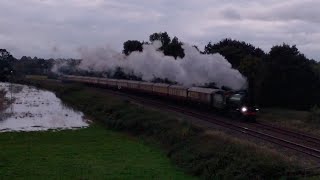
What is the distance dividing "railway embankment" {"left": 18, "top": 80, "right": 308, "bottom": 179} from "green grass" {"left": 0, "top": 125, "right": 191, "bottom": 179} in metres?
0.93

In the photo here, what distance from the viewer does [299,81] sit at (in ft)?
165

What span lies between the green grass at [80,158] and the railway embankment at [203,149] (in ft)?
3.06

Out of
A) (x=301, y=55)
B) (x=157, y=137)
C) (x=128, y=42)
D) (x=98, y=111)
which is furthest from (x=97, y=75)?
(x=157, y=137)

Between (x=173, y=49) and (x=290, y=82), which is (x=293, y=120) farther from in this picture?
(x=173, y=49)

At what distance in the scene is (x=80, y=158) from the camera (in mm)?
27125

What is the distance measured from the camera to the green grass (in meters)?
22.6

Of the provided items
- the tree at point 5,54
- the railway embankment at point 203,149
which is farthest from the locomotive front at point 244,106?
the tree at point 5,54

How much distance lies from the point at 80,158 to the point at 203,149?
6583 mm

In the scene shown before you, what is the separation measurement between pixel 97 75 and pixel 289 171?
95510 mm

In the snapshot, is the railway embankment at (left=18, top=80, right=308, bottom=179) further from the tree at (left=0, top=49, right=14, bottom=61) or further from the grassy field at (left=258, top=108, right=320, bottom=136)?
the tree at (left=0, top=49, right=14, bottom=61)

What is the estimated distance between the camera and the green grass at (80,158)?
891 inches

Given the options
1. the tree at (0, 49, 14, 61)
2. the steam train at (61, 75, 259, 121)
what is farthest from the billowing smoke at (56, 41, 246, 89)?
the tree at (0, 49, 14, 61)

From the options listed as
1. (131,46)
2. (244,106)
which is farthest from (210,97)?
(131,46)

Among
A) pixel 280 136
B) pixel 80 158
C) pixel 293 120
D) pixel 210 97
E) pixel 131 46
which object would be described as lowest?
pixel 80 158
